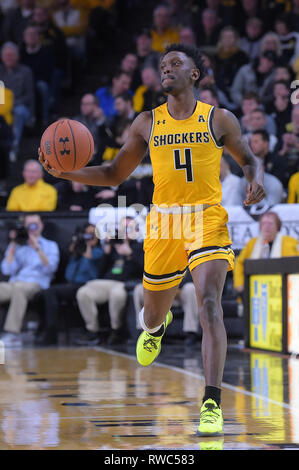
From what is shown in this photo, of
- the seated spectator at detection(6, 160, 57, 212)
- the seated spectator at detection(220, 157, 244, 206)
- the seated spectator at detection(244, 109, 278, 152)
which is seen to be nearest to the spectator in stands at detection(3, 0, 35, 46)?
the seated spectator at detection(6, 160, 57, 212)

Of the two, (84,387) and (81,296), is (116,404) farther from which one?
(81,296)

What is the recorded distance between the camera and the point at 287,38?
50.5 ft

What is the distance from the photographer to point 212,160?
5.33 metres

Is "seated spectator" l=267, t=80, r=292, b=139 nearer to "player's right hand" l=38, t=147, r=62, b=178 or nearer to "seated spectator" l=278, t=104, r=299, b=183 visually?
"seated spectator" l=278, t=104, r=299, b=183

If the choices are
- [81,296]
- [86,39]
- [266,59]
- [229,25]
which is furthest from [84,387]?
[86,39]

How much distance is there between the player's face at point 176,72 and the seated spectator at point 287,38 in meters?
9.94

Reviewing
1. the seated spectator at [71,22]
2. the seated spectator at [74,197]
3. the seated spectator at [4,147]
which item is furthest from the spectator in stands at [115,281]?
the seated spectator at [71,22]

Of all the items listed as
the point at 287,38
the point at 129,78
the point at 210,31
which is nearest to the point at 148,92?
the point at 129,78

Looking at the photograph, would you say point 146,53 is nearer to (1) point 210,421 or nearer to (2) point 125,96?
(2) point 125,96

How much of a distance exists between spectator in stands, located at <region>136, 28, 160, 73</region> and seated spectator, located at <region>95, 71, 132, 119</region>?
1.54ft

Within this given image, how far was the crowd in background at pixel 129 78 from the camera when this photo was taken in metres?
12.6

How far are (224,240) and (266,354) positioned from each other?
5.07m

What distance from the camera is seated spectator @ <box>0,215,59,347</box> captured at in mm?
11906

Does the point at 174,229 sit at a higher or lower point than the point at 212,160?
lower
